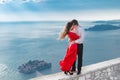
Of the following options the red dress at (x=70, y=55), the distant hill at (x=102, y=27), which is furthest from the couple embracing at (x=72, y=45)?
the distant hill at (x=102, y=27)

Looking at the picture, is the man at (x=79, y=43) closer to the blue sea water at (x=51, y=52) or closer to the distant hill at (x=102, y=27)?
the blue sea water at (x=51, y=52)

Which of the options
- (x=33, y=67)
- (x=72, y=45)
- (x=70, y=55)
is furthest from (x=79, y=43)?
(x=33, y=67)

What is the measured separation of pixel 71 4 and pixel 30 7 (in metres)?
13.2

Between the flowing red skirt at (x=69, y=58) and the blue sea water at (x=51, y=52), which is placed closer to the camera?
the flowing red skirt at (x=69, y=58)

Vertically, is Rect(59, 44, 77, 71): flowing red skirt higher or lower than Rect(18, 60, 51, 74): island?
higher

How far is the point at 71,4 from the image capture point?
282 ft

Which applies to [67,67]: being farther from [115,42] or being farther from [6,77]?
[115,42]

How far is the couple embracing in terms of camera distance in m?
3.74

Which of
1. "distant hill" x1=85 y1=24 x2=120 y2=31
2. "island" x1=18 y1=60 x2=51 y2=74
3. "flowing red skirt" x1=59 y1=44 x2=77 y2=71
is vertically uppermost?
"flowing red skirt" x1=59 y1=44 x2=77 y2=71

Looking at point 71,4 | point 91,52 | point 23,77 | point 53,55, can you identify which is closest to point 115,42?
point 91,52

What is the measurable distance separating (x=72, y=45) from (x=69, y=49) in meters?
0.08

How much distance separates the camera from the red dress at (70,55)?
12.5 ft

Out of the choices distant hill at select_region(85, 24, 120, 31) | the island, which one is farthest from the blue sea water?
distant hill at select_region(85, 24, 120, 31)

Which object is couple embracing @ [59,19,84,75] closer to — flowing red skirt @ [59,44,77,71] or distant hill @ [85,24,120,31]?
flowing red skirt @ [59,44,77,71]
